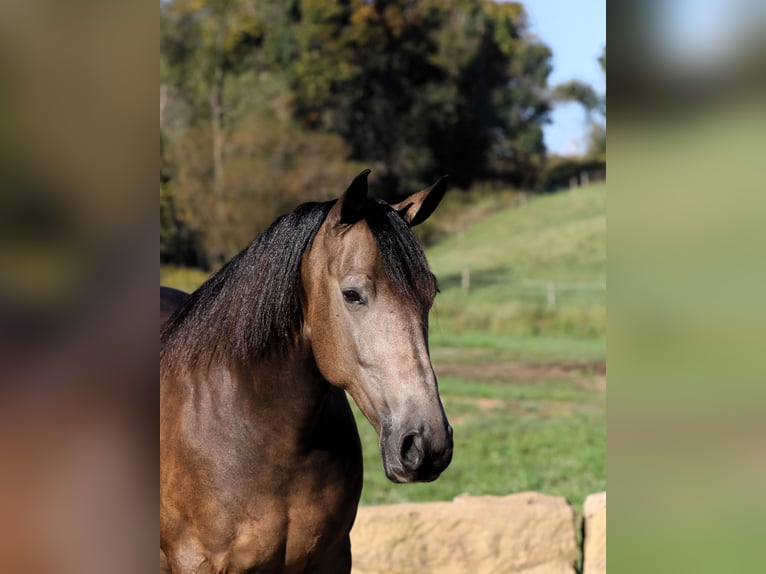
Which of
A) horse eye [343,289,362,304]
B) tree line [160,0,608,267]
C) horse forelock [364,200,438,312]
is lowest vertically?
horse eye [343,289,362,304]

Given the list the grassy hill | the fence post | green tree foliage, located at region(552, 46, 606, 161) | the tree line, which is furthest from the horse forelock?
green tree foliage, located at region(552, 46, 606, 161)

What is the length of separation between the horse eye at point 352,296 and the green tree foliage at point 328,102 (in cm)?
1528

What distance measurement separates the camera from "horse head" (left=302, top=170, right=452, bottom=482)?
71.7 inches

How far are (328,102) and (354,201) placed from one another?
17356 millimetres

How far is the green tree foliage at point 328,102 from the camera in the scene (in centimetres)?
1783

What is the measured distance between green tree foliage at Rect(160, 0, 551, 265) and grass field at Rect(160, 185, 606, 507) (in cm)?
184

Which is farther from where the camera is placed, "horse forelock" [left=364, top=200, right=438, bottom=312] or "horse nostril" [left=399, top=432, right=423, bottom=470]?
"horse forelock" [left=364, top=200, right=438, bottom=312]

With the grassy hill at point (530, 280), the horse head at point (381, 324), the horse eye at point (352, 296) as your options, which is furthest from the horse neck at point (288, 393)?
the grassy hill at point (530, 280)

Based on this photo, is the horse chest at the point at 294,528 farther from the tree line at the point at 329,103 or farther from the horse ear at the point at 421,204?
the tree line at the point at 329,103

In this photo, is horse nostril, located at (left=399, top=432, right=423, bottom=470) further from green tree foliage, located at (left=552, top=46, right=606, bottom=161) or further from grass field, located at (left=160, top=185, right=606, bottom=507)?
green tree foliage, located at (left=552, top=46, right=606, bottom=161)
